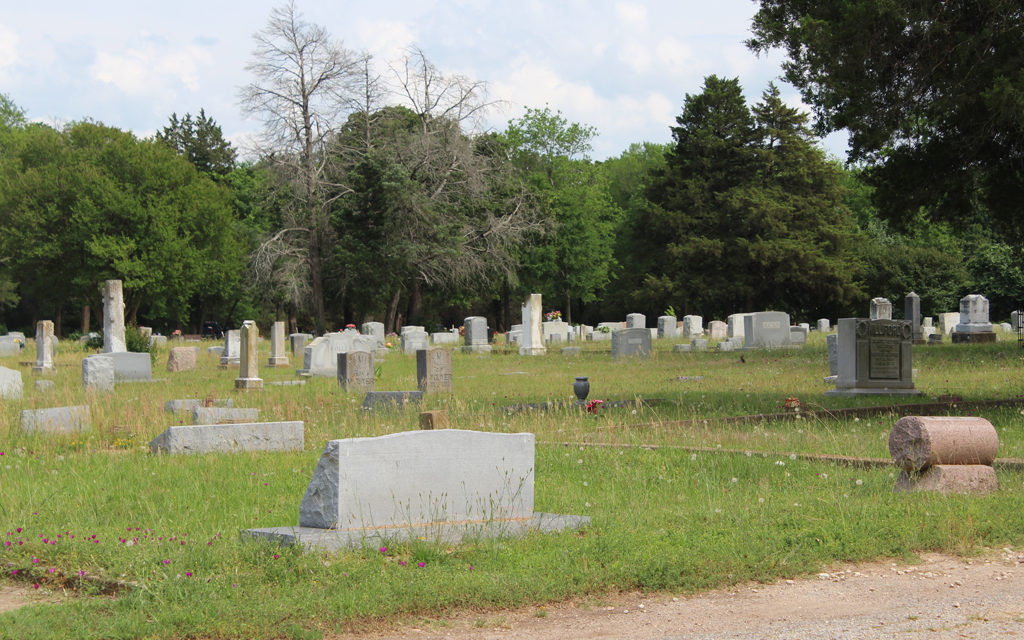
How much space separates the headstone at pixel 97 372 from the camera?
20484mm

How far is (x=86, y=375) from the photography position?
2062cm

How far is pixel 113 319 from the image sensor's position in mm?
27312

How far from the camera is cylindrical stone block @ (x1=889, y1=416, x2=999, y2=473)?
25.4 feet

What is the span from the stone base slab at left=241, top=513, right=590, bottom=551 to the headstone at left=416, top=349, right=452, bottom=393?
13136 millimetres

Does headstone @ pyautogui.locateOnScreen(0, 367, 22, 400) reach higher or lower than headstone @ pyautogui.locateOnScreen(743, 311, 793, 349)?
lower

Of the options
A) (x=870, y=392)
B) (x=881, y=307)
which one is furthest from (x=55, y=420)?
(x=881, y=307)

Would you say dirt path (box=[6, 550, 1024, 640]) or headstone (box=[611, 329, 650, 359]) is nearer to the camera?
dirt path (box=[6, 550, 1024, 640])

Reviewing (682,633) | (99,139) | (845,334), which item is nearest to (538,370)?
(845,334)

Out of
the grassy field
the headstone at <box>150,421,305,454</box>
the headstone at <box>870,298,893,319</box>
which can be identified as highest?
the headstone at <box>870,298,893,319</box>

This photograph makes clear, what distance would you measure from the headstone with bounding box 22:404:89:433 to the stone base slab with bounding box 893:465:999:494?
960cm

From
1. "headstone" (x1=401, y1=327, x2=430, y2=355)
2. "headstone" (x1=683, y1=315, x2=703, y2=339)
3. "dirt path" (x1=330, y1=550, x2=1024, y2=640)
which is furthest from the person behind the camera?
"headstone" (x1=683, y1=315, x2=703, y2=339)

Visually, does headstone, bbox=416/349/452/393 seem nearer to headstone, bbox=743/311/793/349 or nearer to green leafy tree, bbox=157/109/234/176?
headstone, bbox=743/311/793/349

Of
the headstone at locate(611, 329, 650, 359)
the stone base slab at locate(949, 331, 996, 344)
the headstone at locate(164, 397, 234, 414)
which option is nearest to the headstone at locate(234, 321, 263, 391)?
the headstone at locate(164, 397, 234, 414)

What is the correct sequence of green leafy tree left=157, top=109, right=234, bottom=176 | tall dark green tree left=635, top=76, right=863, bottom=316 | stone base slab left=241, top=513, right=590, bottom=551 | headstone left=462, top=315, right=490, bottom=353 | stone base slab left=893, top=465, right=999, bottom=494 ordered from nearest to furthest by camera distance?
stone base slab left=241, top=513, right=590, bottom=551 < stone base slab left=893, top=465, right=999, bottom=494 < headstone left=462, top=315, right=490, bottom=353 < tall dark green tree left=635, top=76, right=863, bottom=316 < green leafy tree left=157, top=109, right=234, bottom=176
